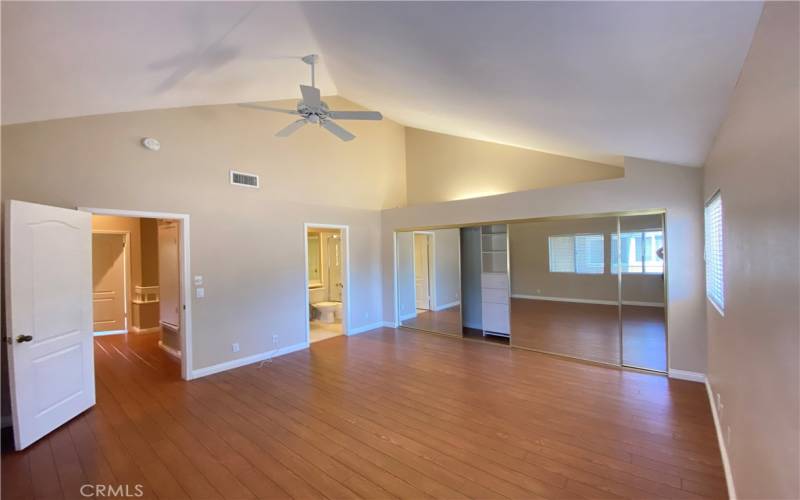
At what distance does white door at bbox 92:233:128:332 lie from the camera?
6688mm

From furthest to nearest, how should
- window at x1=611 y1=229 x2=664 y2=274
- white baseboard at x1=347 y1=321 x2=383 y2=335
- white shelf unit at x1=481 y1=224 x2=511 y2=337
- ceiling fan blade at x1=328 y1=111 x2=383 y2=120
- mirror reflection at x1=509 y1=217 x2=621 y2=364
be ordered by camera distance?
white baseboard at x1=347 y1=321 x2=383 y2=335 → white shelf unit at x1=481 y1=224 x2=511 y2=337 → mirror reflection at x1=509 y1=217 x2=621 y2=364 → window at x1=611 y1=229 x2=664 y2=274 → ceiling fan blade at x1=328 y1=111 x2=383 y2=120

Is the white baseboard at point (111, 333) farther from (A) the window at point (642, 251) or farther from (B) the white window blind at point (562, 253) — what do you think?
(A) the window at point (642, 251)

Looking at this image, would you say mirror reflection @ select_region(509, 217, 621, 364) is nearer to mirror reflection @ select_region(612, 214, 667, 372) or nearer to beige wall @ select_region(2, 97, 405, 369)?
mirror reflection @ select_region(612, 214, 667, 372)

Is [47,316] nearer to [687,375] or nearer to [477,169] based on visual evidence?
[477,169]

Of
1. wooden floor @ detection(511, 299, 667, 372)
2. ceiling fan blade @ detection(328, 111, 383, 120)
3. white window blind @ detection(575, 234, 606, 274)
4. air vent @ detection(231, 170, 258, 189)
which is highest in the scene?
ceiling fan blade @ detection(328, 111, 383, 120)

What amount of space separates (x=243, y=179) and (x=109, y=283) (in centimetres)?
470

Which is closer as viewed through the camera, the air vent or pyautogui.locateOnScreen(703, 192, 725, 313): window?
pyautogui.locateOnScreen(703, 192, 725, 313): window

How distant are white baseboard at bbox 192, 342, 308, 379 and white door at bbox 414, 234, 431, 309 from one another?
3070mm

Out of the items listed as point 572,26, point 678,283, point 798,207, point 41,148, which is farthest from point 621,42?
point 41,148

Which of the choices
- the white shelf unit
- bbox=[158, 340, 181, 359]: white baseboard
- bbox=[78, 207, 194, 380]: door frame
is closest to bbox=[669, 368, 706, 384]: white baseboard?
the white shelf unit

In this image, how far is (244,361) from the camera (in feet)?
15.5

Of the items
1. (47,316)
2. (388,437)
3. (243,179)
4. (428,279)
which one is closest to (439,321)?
(428,279)

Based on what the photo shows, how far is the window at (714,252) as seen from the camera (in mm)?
2647

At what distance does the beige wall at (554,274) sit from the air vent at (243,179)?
415cm
